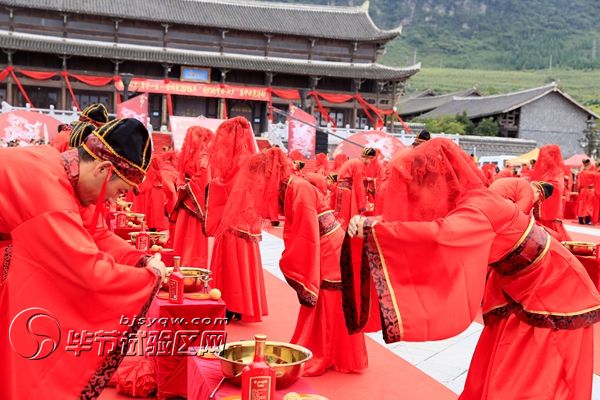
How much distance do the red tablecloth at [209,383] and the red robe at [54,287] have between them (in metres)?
0.39

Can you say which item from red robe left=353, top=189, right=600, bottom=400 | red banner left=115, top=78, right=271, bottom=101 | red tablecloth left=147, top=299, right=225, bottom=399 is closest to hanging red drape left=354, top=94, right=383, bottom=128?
red banner left=115, top=78, right=271, bottom=101

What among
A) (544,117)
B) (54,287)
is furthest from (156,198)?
(544,117)

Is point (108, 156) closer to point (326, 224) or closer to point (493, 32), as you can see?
point (326, 224)

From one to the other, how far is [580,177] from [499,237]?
47.8 feet

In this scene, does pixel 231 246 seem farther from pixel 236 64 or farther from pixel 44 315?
pixel 236 64

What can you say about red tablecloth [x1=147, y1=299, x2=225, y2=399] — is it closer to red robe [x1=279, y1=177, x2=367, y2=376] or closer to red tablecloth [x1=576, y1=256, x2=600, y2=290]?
red robe [x1=279, y1=177, x2=367, y2=376]

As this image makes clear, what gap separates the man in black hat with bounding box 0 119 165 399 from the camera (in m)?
2.18

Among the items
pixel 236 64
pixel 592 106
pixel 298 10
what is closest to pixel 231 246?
pixel 236 64

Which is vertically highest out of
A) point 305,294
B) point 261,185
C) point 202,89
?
point 202,89

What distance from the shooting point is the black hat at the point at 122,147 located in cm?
236

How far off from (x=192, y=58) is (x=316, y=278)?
2562 cm

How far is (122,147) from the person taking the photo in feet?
7.73

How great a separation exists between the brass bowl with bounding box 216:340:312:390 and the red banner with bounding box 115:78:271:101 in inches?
995

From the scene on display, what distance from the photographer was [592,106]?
164 feet
